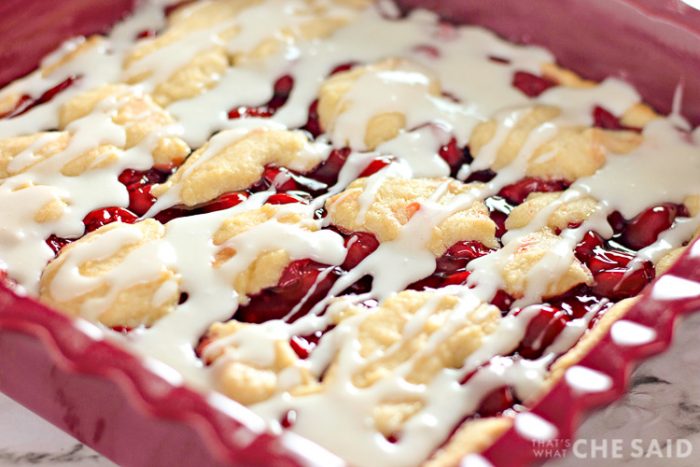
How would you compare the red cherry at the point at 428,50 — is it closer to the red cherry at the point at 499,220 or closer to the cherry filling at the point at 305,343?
the red cherry at the point at 499,220

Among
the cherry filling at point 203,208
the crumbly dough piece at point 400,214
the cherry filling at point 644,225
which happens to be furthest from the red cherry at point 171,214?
the cherry filling at point 644,225

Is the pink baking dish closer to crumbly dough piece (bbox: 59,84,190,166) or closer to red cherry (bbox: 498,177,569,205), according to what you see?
red cherry (bbox: 498,177,569,205)

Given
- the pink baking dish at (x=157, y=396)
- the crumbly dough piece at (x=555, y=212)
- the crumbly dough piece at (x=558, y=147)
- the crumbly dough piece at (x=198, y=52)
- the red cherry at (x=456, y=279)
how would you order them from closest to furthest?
the pink baking dish at (x=157, y=396) → the red cherry at (x=456, y=279) → the crumbly dough piece at (x=555, y=212) → the crumbly dough piece at (x=558, y=147) → the crumbly dough piece at (x=198, y=52)

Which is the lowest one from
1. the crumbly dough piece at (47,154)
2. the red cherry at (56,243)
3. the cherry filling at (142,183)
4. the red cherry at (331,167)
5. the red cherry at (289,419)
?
the red cherry at (289,419)

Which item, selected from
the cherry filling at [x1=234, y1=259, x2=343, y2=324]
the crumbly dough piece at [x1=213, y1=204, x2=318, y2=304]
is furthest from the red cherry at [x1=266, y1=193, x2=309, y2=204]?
the cherry filling at [x1=234, y1=259, x2=343, y2=324]

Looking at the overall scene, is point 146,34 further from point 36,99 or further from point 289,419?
point 289,419

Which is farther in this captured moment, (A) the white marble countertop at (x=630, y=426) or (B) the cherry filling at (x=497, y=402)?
(A) the white marble countertop at (x=630, y=426)
